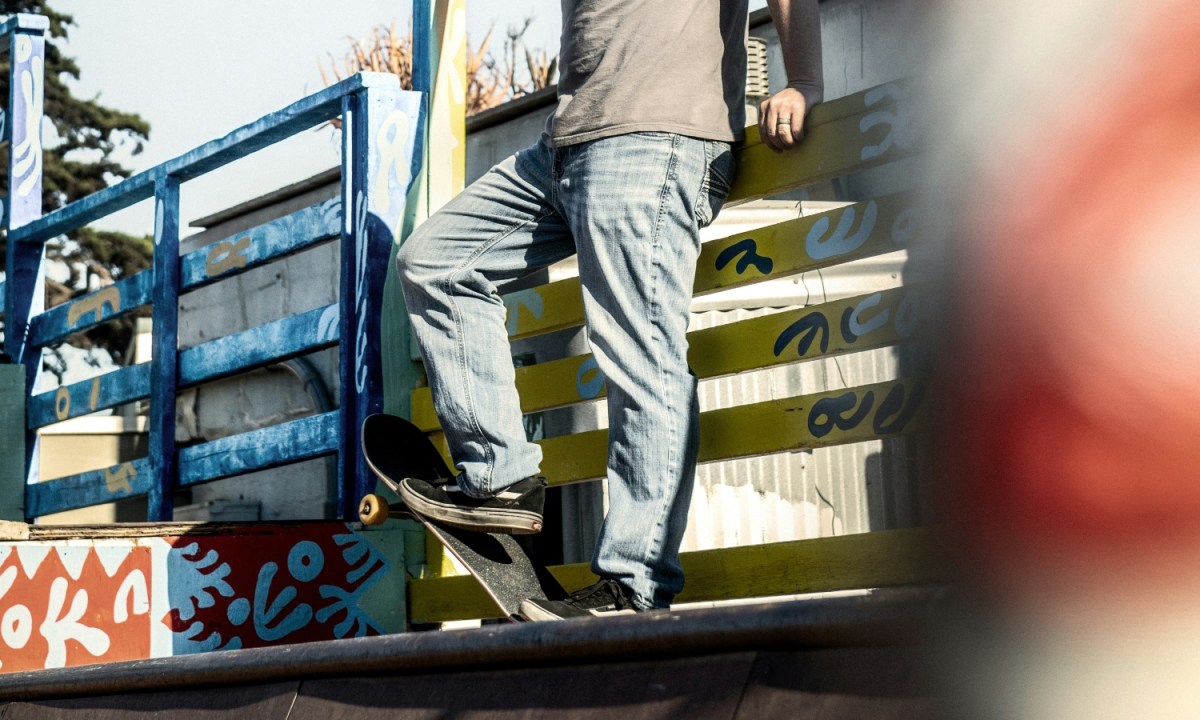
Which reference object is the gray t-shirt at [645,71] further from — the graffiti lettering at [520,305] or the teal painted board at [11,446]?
the teal painted board at [11,446]

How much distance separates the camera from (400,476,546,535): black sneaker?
277cm

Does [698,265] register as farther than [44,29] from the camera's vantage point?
No

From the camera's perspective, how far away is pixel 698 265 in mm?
3111

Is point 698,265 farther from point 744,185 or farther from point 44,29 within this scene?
point 44,29

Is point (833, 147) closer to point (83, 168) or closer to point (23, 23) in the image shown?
point (23, 23)

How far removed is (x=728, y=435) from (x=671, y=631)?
1.47 meters

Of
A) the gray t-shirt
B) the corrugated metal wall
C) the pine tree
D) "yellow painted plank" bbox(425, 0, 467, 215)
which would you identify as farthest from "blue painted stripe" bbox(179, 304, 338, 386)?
A: the pine tree

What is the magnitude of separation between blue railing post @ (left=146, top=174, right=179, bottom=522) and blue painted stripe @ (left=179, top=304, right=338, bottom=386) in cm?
6

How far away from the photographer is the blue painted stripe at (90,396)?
481 centimetres

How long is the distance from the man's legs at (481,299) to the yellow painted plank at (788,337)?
411 millimetres

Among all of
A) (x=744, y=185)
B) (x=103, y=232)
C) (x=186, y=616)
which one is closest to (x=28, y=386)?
(x=186, y=616)

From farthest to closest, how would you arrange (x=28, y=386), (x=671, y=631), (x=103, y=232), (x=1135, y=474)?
(x=103, y=232), (x=28, y=386), (x=671, y=631), (x=1135, y=474)

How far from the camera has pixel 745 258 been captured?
2998mm

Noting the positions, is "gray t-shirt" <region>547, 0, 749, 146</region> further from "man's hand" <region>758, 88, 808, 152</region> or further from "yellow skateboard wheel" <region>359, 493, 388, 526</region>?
"yellow skateboard wheel" <region>359, 493, 388, 526</region>
